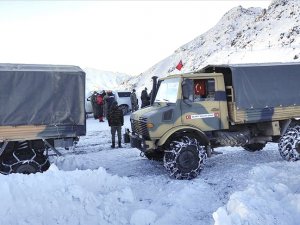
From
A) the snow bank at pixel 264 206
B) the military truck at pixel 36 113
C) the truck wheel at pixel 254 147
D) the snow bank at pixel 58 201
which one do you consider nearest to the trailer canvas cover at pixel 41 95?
the military truck at pixel 36 113

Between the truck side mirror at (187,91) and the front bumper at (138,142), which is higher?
the truck side mirror at (187,91)

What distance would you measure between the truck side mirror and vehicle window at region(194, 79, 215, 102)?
0.57 feet

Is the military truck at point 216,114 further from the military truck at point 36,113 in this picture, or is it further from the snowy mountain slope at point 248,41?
the snowy mountain slope at point 248,41

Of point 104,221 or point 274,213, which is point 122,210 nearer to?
point 104,221

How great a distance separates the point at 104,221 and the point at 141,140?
3161 mm

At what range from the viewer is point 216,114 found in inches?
342

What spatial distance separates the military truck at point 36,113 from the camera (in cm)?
791

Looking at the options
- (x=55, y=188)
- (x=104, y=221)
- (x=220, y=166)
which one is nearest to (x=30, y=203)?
(x=55, y=188)

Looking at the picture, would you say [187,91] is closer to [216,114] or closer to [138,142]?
[216,114]

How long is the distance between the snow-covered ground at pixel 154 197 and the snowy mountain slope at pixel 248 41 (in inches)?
1115

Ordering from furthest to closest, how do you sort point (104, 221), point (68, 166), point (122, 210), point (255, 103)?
point (68, 166), point (255, 103), point (122, 210), point (104, 221)

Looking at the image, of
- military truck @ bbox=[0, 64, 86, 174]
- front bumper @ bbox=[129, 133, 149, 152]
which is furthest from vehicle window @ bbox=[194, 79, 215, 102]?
military truck @ bbox=[0, 64, 86, 174]

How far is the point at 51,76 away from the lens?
8.33m

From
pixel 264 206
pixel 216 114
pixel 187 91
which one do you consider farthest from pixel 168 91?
pixel 264 206
